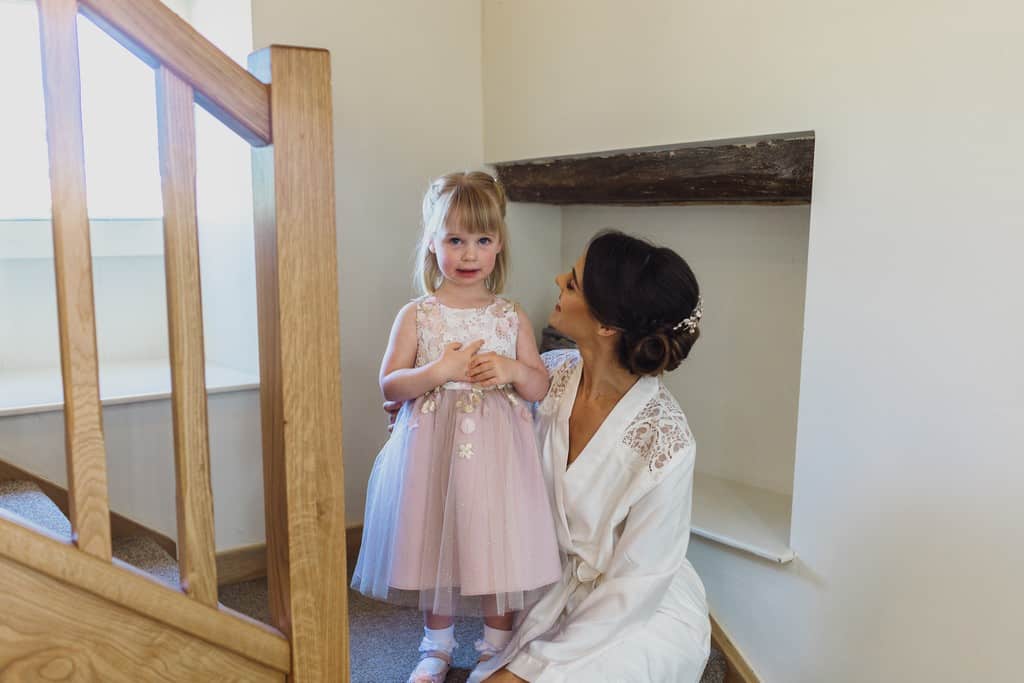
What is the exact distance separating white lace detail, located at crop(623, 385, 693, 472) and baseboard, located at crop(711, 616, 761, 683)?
71cm

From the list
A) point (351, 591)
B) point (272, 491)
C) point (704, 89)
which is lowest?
point (351, 591)

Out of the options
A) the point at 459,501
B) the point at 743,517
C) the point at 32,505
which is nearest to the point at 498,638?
the point at 459,501

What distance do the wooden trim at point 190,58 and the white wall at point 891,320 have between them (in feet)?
3.84

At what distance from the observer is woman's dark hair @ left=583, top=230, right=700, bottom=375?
163 centimetres

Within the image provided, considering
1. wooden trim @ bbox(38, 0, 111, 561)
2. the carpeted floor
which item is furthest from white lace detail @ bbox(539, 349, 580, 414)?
wooden trim @ bbox(38, 0, 111, 561)

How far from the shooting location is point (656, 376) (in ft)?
5.63

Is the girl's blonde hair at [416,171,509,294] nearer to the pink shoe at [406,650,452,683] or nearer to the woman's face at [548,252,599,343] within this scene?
the woman's face at [548,252,599,343]

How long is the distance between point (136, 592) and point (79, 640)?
87 millimetres

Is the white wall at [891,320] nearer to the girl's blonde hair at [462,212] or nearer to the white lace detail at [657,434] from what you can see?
the white lace detail at [657,434]

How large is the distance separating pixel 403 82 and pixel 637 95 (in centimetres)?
75

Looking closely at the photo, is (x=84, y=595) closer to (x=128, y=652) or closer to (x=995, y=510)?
(x=128, y=652)

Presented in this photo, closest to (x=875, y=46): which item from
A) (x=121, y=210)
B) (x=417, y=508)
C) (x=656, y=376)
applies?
(x=656, y=376)

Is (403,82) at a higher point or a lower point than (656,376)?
higher

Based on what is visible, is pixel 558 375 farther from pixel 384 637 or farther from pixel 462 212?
pixel 384 637
